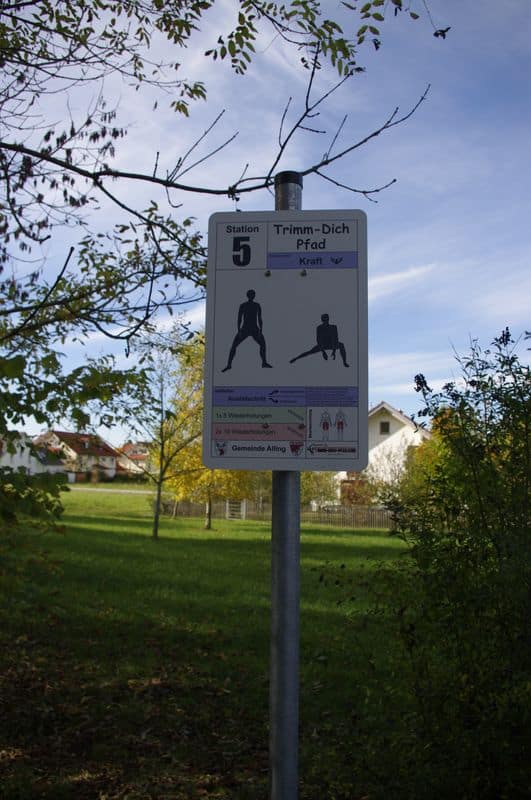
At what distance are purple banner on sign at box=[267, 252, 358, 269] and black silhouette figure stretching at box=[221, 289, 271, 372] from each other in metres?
0.12

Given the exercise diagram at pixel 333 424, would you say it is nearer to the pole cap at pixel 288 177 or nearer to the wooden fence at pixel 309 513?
the pole cap at pixel 288 177

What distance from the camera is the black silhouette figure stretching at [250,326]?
2113mm

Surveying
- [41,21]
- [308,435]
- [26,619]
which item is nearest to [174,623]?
[26,619]

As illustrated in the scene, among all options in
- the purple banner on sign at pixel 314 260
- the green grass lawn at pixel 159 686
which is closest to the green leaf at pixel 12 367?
the green grass lawn at pixel 159 686

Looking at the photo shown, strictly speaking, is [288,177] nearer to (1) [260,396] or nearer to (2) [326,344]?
(2) [326,344]

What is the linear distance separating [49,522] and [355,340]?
280 cm

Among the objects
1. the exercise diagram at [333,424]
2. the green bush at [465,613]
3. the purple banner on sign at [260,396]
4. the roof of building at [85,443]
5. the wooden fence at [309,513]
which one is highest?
the roof of building at [85,443]

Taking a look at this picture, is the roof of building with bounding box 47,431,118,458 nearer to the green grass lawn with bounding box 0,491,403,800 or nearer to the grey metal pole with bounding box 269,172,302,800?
the green grass lawn with bounding box 0,491,403,800

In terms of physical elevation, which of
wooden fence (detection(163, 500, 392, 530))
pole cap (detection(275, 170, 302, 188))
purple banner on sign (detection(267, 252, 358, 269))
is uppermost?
pole cap (detection(275, 170, 302, 188))

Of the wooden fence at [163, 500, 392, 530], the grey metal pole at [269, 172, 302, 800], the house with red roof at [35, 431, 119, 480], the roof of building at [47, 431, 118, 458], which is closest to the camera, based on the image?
the grey metal pole at [269, 172, 302, 800]

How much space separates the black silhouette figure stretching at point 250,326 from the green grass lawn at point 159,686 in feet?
7.45

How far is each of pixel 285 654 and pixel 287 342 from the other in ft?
2.85

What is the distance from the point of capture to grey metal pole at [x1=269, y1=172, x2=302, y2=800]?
2.01 metres

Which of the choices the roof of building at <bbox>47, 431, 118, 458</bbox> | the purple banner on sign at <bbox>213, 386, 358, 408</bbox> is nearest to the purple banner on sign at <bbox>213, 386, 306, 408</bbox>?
the purple banner on sign at <bbox>213, 386, 358, 408</bbox>
